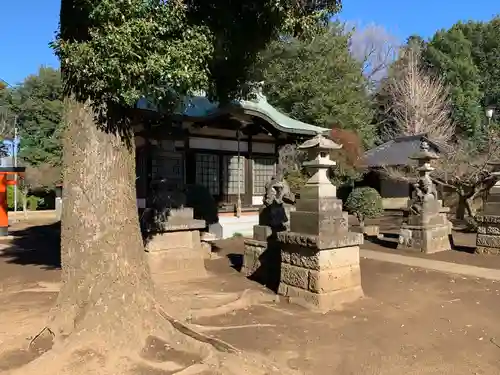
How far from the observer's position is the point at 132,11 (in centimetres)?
436

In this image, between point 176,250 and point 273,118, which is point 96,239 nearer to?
point 176,250

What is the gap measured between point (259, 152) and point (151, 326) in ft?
43.1

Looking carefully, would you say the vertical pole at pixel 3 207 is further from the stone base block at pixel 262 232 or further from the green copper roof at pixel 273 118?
the stone base block at pixel 262 232

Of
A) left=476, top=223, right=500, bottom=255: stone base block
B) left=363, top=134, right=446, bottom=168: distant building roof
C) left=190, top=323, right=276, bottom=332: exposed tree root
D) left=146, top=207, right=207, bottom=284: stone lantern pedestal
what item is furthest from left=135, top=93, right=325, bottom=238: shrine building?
left=190, top=323, right=276, bottom=332: exposed tree root

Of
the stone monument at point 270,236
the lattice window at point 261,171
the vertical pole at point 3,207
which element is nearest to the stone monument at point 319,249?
the stone monument at point 270,236

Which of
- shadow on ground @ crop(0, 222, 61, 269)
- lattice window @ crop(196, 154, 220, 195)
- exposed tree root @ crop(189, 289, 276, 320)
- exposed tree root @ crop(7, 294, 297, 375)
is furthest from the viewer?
lattice window @ crop(196, 154, 220, 195)

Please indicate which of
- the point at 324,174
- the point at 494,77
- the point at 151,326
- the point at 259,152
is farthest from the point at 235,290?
the point at 494,77

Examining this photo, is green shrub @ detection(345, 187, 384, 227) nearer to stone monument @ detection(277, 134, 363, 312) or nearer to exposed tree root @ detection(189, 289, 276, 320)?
stone monument @ detection(277, 134, 363, 312)

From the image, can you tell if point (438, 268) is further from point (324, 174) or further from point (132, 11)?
point (132, 11)

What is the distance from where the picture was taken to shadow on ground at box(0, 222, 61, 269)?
421 inches

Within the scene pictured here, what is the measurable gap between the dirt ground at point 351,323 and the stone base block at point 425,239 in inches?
109

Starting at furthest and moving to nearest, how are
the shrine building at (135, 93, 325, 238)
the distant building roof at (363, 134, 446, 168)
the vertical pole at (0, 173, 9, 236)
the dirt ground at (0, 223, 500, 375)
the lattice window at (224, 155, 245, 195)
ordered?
the distant building roof at (363, 134, 446, 168) < the lattice window at (224, 155, 245, 195) < the vertical pole at (0, 173, 9, 236) < the shrine building at (135, 93, 325, 238) < the dirt ground at (0, 223, 500, 375)

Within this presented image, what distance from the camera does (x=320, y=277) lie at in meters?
6.34

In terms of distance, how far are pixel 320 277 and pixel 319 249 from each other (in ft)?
1.30
